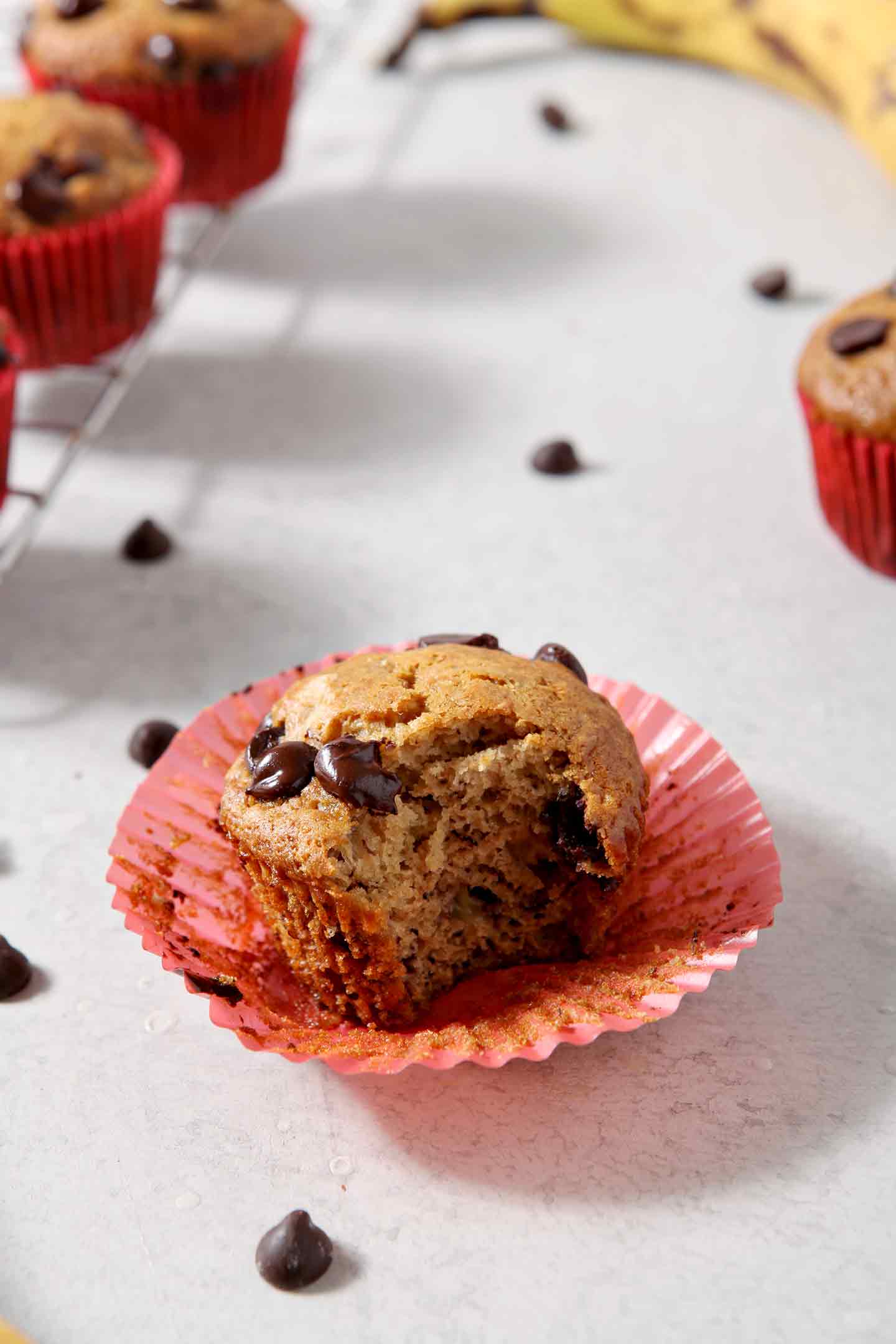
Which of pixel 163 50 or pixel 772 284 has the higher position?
pixel 163 50

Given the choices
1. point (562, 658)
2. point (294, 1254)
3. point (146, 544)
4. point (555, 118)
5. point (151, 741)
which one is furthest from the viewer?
point (555, 118)

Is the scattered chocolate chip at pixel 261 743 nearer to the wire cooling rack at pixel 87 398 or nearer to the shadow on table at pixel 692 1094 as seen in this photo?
the shadow on table at pixel 692 1094

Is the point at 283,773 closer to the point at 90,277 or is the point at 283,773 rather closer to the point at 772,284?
the point at 90,277

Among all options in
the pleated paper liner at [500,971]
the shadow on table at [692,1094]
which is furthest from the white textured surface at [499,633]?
the pleated paper liner at [500,971]

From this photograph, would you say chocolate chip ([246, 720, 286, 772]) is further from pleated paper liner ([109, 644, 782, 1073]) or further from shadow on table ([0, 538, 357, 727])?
shadow on table ([0, 538, 357, 727])

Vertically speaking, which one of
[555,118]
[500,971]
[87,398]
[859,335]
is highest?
[859,335]

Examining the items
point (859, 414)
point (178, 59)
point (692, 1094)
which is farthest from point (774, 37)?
point (692, 1094)

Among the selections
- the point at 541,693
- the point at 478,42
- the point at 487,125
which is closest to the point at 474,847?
the point at 541,693
